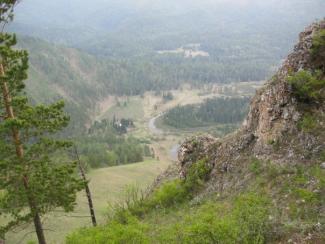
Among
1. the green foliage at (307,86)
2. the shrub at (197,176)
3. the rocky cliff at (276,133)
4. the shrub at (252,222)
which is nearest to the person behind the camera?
the shrub at (252,222)

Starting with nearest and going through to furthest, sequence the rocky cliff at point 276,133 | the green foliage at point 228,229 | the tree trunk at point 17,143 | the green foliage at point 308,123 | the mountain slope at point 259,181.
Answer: the green foliage at point 228,229 < the mountain slope at point 259,181 < the rocky cliff at point 276,133 < the green foliage at point 308,123 < the tree trunk at point 17,143

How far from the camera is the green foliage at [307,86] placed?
26.8 metres

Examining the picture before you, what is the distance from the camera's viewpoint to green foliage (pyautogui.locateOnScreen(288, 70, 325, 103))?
2677cm

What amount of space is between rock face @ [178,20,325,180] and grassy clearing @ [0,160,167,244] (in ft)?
91.3

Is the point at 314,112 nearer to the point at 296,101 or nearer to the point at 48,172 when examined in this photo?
the point at 296,101

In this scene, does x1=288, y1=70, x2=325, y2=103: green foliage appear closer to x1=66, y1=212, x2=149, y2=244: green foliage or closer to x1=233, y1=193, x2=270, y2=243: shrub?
x1=233, y1=193, x2=270, y2=243: shrub

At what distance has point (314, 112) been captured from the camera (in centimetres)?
2653

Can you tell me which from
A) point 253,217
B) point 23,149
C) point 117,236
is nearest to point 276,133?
point 253,217

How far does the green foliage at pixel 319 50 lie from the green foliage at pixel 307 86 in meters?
1.28

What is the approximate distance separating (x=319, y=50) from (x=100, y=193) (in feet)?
242

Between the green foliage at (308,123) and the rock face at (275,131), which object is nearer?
the green foliage at (308,123)

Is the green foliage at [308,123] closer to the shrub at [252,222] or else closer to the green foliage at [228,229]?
the shrub at [252,222]

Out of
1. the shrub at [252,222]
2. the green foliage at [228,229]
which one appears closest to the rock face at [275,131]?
the shrub at [252,222]

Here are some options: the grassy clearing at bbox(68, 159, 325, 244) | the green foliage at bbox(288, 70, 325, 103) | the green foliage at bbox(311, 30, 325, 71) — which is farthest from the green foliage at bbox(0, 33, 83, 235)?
the green foliage at bbox(311, 30, 325, 71)
